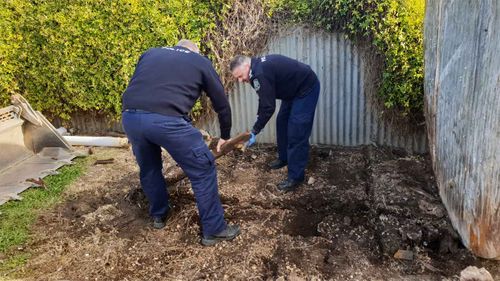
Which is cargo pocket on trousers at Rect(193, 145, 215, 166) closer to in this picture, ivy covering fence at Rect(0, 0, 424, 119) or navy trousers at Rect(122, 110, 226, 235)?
navy trousers at Rect(122, 110, 226, 235)

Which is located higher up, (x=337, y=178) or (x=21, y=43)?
(x=21, y=43)

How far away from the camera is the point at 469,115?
3072 mm

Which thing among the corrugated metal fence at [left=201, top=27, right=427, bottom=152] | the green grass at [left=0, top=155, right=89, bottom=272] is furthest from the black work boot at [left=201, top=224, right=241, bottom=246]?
the corrugated metal fence at [left=201, top=27, right=427, bottom=152]

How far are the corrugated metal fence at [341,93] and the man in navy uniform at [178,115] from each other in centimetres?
240

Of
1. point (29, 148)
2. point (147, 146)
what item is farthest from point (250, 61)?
point (29, 148)

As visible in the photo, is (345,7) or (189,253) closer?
(189,253)

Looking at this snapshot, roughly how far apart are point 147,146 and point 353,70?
10.6 ft

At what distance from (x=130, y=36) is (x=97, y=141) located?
169 cm

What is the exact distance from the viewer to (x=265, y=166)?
5598 millimetres

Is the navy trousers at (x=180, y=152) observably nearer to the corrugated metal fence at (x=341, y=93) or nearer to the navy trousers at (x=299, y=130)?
the navy trousers at (x=299, y=130)

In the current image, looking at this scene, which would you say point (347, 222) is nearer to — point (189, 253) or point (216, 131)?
point (189, 253)

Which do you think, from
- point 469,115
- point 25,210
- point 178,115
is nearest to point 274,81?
point 178,115

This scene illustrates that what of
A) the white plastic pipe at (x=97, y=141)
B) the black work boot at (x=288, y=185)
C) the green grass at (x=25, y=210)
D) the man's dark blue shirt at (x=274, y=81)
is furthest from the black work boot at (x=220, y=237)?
the white plastic pipe at (x=97, y=141)

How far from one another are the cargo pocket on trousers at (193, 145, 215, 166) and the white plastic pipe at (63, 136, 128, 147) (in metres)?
2.98
